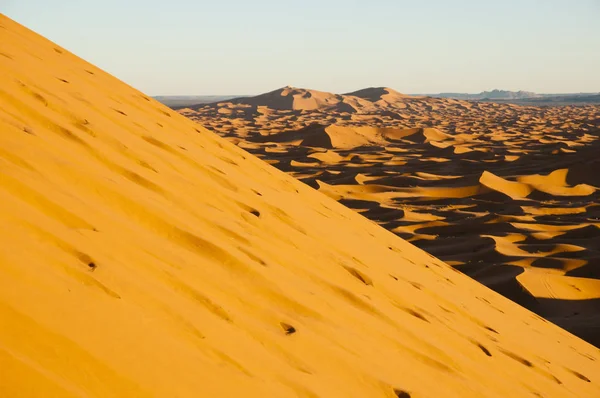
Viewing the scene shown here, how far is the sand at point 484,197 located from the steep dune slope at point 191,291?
68.7 inches

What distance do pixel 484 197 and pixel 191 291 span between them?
8.91m

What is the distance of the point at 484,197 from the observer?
401 inches

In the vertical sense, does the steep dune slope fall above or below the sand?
above

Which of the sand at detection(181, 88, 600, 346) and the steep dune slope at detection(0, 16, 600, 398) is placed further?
the sand at detection(181, 88, 600, 346)

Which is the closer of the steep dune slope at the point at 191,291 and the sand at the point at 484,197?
the steep dune slope at the point at 191,291

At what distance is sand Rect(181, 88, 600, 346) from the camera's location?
18.7 ft

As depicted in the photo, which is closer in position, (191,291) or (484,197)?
(191,291)

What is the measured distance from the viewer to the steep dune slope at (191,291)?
1.50 meters

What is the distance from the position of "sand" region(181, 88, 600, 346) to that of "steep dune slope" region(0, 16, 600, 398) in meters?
1.74

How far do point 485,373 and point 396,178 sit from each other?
31.8 ft

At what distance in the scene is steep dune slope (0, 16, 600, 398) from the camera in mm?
1497

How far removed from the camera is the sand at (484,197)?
Result: 5695 mm

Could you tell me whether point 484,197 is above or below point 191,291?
below

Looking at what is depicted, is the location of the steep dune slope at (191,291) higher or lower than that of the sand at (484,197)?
higher
